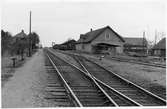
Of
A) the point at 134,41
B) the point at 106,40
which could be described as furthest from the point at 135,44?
the point at 106,40

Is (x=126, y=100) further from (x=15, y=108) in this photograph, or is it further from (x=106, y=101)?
(x=15, y=108)

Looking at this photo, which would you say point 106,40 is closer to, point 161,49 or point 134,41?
point 161,49

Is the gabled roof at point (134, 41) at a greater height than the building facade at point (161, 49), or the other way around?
the gabled roof at point (134, 41)

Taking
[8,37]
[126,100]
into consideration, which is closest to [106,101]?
[126,100]

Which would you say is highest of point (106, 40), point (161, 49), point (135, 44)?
point (106, 40)

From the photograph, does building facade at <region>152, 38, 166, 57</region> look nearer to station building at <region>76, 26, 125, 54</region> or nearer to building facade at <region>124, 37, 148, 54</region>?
station building at <region>76, 26, 125, 54</region>

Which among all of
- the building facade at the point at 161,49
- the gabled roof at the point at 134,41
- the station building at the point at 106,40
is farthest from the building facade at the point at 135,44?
the building facade at the point at 161,49

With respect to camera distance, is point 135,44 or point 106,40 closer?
point 106,40

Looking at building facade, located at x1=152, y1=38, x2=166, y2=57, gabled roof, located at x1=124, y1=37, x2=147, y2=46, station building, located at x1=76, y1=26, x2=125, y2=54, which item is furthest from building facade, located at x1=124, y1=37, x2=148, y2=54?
building facade, located at x1=152, y1=38, x2=166, y2=57

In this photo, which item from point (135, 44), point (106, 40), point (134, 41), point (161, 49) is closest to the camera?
point (161, 49)

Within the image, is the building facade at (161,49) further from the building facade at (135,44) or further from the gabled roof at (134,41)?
the gabled roof at (134,41)

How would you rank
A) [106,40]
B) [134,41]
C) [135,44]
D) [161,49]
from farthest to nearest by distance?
[134,41], [135,44], [106,40], [161,49]

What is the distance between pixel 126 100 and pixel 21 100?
2.92m

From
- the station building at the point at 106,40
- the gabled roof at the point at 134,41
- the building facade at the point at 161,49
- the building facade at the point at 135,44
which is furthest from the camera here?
the gabled roof at the point at 134,41
